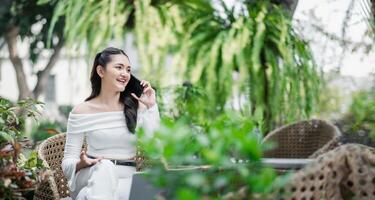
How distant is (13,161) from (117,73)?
0.41m

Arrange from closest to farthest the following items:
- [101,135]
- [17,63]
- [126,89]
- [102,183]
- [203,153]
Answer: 1. [203,153]
2. [102,183]
3. [101,135]
4. [126,89]
5. [17,63]

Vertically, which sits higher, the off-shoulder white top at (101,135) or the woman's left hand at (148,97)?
the woman's left hand at (148,97)

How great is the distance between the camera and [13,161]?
141 centimetres

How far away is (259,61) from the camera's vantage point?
4262 millimetres

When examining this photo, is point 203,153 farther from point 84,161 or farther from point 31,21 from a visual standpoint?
point 31,21

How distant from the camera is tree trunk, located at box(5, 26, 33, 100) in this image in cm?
846

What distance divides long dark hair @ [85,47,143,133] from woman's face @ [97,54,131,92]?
2 cm

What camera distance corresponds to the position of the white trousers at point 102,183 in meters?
1.52

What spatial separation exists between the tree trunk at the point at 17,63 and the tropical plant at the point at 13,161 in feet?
21.7

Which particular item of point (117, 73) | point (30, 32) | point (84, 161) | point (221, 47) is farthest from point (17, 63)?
point (84, 161)

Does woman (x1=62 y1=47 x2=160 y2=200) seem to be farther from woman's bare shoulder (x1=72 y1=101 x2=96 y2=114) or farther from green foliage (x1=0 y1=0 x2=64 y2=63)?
green foliage (x1=0 y1=0 x2=64 y2=63)

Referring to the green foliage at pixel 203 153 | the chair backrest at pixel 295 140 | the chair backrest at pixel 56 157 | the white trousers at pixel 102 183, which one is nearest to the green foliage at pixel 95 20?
the chair backrest at pixel 295 140

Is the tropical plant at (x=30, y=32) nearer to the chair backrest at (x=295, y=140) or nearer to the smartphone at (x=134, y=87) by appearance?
the chair backrest at (x=295, y=140)

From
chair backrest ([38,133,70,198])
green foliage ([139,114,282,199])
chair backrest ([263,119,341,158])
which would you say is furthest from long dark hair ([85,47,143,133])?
chair backrest ([263,119,341,158])
